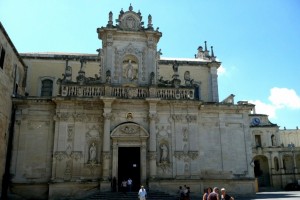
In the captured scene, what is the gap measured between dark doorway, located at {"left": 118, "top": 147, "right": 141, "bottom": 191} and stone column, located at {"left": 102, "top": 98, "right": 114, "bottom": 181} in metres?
1.39

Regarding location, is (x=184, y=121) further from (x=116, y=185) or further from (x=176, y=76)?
(x=116, y=185)

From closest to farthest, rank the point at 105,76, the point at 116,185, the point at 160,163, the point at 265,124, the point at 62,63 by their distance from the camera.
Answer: the point at 116,185 < the point at 160,163 < the point at 105,76 < the point at 62,63 < the point at 265,124

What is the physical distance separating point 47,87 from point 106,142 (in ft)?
37.9

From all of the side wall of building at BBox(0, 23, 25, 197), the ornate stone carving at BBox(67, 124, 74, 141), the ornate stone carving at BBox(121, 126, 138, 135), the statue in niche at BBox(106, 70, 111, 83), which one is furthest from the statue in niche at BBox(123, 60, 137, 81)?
the side wall of building at BBox(0, 23, 25, 197)

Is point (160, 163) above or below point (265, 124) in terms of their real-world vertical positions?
below

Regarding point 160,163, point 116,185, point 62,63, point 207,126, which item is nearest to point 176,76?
point 207,126

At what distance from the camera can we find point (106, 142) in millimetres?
24156

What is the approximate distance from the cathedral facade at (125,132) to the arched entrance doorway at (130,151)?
3.1 inches

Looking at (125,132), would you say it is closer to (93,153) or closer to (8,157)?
(93,153)

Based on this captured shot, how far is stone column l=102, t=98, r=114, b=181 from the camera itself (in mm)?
23531

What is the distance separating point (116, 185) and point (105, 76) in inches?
356

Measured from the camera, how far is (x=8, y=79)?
2431 centimetres

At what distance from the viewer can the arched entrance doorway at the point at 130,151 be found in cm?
2450

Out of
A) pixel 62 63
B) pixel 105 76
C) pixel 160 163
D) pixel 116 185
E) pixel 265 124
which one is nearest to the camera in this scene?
pixel 116 185
